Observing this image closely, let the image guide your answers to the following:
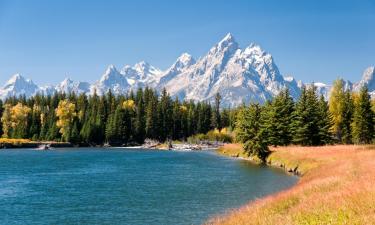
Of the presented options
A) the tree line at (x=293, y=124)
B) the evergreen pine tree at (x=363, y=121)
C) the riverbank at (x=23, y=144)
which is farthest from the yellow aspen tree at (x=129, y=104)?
the evergreen pine tree at (x=363, y=121)

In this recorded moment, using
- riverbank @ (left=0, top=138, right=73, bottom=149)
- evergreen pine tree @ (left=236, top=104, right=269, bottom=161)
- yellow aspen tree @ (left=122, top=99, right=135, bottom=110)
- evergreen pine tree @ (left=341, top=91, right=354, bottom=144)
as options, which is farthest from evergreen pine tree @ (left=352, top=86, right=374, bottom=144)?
yellow aspen tree @ (left=122, top=99, right=135, bottom=110)

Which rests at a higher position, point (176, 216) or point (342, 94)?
point (342, 94)

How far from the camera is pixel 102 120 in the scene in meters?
172

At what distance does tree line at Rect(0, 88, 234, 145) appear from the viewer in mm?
164625

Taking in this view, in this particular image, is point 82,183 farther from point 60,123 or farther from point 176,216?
point 60,123

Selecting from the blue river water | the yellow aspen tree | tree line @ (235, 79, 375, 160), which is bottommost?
the blue river water

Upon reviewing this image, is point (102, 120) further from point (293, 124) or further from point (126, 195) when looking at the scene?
point (126, 195)

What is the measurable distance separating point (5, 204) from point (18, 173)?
2666cm

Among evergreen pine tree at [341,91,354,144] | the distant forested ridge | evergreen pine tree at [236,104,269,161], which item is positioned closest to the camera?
evergreen pine tree at [236,104,269,161]

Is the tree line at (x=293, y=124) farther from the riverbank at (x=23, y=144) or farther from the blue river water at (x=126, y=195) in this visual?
the riverbank at (x=23, y=144)

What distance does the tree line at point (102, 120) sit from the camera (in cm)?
16462

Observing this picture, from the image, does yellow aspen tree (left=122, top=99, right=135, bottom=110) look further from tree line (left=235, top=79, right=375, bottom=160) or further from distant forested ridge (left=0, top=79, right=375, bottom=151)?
tree line (left=235, top=79, right=375, bottom=160)

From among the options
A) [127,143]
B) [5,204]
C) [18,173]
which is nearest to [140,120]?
[127,143]

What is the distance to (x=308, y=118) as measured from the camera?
279 ft
